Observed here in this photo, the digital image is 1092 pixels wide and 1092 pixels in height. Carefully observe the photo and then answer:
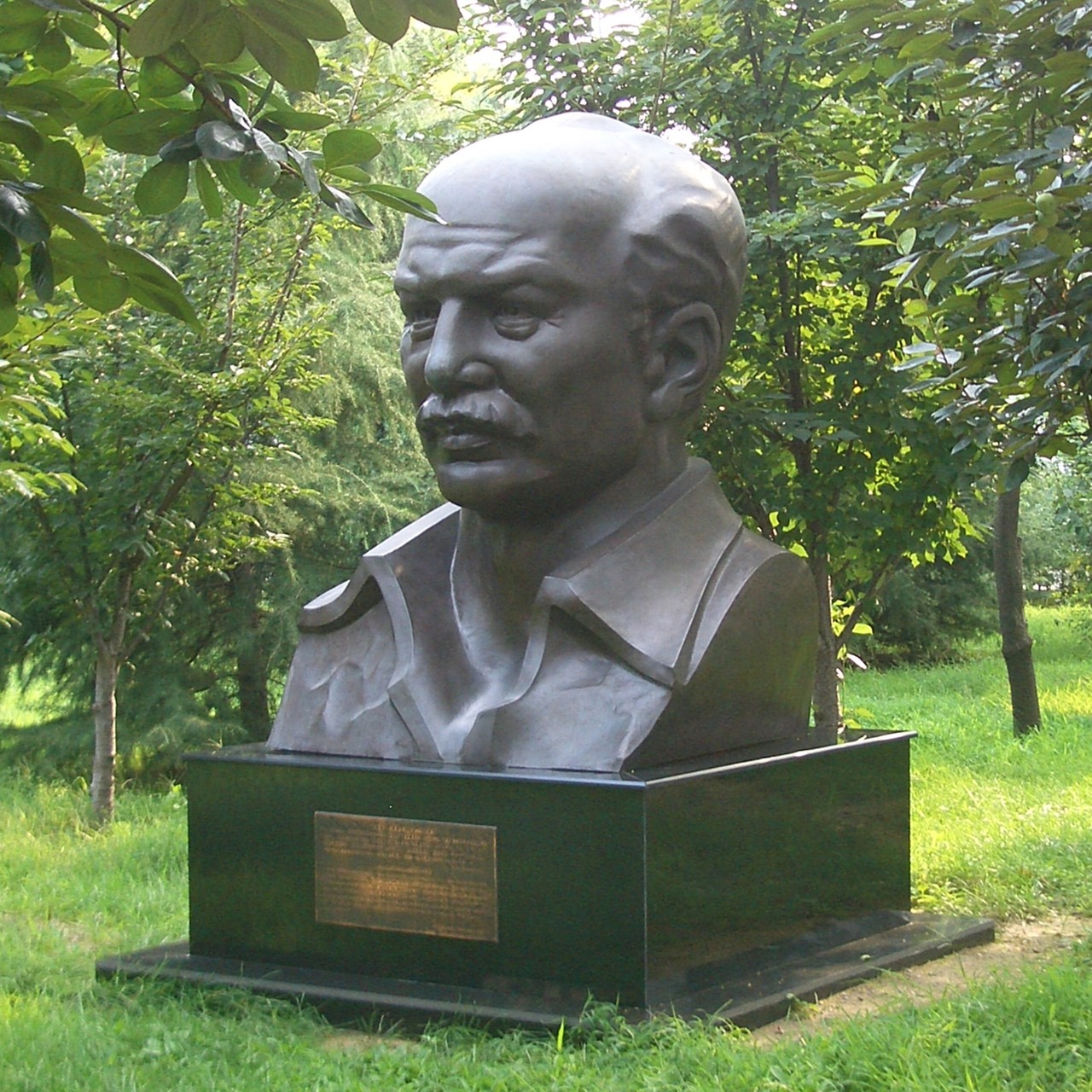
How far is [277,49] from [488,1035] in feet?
8.72

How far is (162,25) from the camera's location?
1913 mm

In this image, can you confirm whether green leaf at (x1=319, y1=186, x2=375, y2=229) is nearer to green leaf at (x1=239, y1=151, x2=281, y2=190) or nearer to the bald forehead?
green leaf at (x1=239, y1=151, x2=281, y2=190)

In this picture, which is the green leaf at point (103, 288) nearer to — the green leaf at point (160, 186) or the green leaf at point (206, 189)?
the green leaf at point (160, 186)

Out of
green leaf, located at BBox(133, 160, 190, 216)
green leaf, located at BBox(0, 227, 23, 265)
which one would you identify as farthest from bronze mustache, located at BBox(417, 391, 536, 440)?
green leaf, located at BBox(0, 227, 23, 265)

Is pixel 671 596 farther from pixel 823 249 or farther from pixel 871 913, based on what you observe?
pixel 823 249

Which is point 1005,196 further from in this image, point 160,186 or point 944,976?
point 160,186

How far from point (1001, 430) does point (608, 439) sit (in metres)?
1.32

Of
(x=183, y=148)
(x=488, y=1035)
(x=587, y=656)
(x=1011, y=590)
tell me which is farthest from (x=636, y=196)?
(x=1011, y=590)

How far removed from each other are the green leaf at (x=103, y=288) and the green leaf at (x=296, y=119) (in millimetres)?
286

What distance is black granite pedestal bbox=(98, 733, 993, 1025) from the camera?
402cm

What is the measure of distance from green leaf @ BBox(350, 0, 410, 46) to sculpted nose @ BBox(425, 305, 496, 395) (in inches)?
94.9

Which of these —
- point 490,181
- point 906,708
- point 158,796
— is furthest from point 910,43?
point 906,708

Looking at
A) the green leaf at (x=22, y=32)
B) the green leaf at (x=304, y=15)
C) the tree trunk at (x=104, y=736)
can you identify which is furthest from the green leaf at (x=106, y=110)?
the tree trunk at (x=104, y=736)

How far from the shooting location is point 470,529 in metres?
4.91
